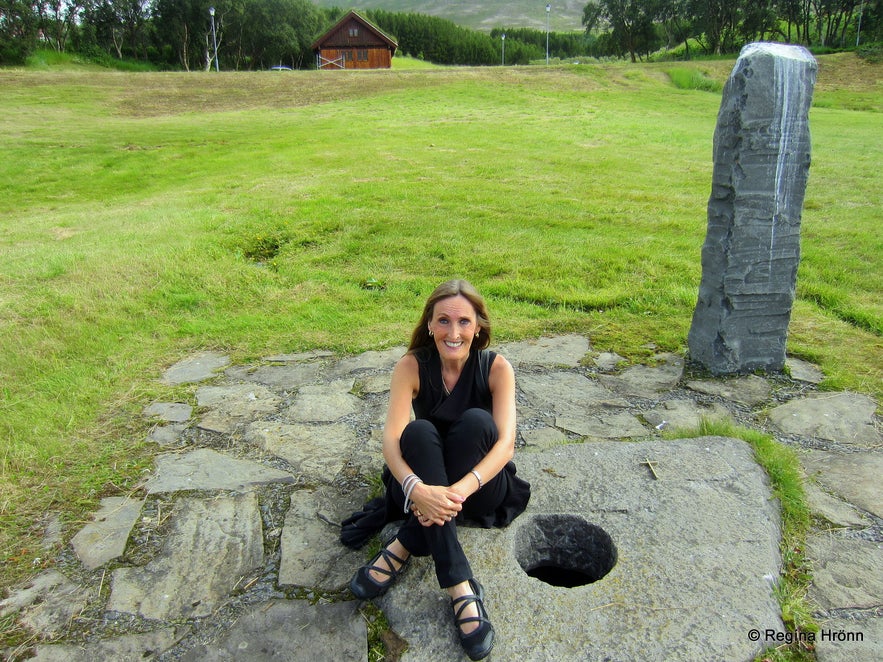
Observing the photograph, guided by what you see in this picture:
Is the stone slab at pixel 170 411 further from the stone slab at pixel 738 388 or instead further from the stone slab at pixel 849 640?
the stone slab at pixel 849 640

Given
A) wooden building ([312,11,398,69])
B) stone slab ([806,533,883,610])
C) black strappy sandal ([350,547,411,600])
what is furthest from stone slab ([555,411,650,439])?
wooden building ([312,11,398,69])

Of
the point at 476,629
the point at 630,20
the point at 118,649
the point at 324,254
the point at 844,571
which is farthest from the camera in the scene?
the point at 630,20

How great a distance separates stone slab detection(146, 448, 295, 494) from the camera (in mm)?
3184

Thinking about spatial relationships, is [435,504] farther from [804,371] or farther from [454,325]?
[804,371]

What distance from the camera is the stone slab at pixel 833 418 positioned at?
11.6 ft

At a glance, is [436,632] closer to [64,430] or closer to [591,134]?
[64,430]

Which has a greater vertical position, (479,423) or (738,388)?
(479,423)

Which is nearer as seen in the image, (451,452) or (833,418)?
(451,452)

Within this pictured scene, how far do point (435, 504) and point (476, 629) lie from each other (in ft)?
1.45

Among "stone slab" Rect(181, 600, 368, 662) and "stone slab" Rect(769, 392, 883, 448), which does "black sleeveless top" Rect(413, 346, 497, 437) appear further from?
"stone slab" Rect(769, 392, 883, 448)

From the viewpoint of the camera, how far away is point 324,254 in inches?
265

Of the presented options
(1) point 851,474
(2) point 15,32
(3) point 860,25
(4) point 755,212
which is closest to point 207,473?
(1) point 851,474

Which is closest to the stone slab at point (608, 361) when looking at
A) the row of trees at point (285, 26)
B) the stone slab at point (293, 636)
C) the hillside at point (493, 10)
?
the stone slab at point (293, 636)

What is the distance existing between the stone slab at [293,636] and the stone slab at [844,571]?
1721 mm
